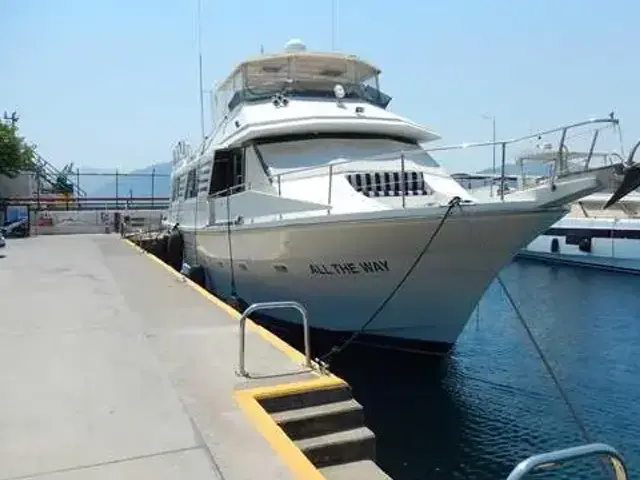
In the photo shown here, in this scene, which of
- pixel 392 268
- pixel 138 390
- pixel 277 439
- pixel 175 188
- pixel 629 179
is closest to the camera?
pixel 277 439

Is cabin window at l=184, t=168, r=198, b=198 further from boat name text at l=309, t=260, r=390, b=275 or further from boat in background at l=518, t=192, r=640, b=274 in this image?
boat in background at l=518, t=192, r=640, b=274

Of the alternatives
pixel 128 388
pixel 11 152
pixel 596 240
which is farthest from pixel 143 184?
pixel 128 388

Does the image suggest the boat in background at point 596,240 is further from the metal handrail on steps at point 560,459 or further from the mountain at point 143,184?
the metal handrail on steps at point 560,459

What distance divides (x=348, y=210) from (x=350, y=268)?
2.95 ft

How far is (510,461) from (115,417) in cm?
466

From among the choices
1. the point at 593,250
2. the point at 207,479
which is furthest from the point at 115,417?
the point at 593,250

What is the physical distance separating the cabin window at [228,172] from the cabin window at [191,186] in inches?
90.9

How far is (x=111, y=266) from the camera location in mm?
15312

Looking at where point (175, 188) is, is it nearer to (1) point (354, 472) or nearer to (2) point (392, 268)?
(2) point (392, 268)

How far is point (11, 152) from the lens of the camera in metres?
31.8

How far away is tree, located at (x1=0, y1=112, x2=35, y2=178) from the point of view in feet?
103

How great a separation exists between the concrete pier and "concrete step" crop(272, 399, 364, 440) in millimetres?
199

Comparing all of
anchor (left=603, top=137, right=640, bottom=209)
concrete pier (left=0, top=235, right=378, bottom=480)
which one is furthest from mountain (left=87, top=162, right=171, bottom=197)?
anchor (left=603, top=137, right=640, bottom=209)

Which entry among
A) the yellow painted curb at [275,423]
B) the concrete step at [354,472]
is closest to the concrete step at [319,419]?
the yellow painted curb at [275,423]
